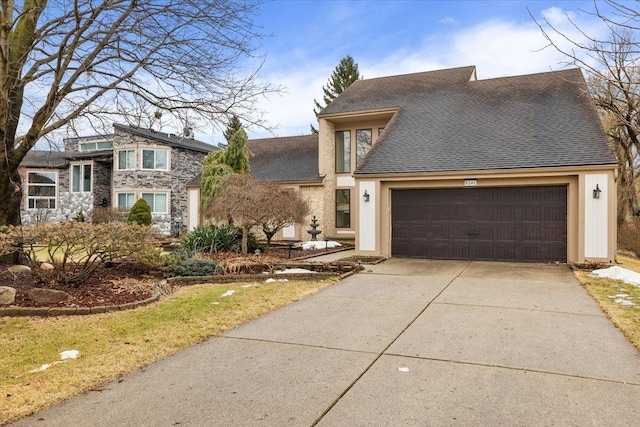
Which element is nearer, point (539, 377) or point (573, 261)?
point (539, 377)

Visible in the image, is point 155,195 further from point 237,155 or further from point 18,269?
point 18,269

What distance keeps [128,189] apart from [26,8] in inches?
656

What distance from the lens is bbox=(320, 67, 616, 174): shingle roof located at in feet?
40.2

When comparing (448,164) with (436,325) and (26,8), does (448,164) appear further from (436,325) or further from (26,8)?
(26,8)

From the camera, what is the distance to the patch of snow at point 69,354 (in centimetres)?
446

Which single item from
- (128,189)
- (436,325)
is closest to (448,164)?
(436,325)

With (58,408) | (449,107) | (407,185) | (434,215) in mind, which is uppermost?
(449,107)

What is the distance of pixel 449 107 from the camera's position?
16469 millimetres

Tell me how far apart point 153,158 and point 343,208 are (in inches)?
456

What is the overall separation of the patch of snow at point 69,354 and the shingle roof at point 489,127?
10406 millimetres

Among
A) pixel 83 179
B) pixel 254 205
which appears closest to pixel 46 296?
pixel 254 205

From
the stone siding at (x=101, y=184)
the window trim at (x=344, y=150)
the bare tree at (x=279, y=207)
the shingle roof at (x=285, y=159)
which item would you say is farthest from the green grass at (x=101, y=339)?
the stone siding at (x=101, y=184)

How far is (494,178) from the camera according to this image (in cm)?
1236

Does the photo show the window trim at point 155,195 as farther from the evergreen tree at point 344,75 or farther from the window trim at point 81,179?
the evergreen tree at point 344,75
